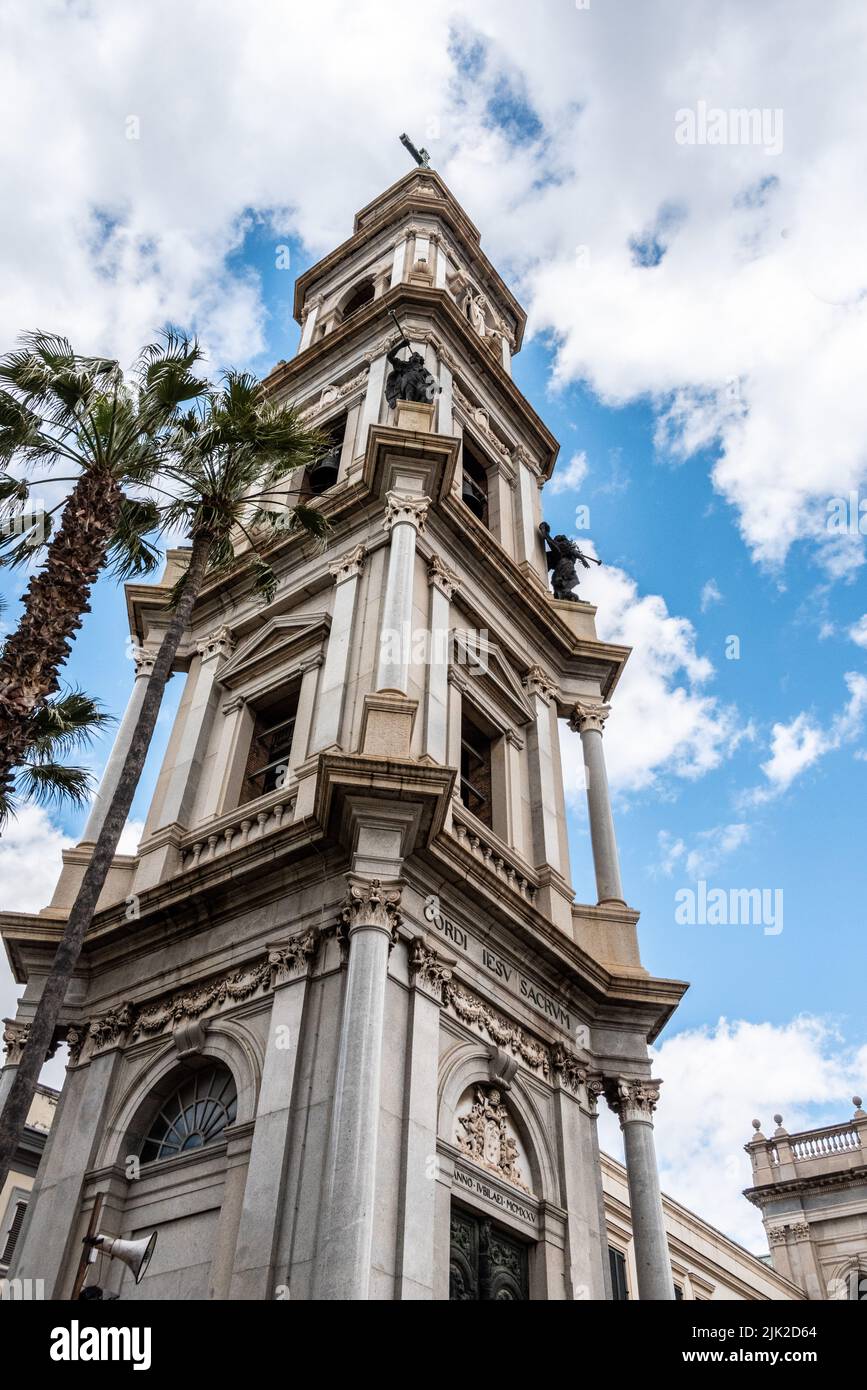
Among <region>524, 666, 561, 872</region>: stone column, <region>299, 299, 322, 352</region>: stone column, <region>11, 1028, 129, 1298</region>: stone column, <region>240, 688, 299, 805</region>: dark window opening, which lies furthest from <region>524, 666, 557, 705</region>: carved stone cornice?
<region>299, 299, 322, 352</region>: stone column

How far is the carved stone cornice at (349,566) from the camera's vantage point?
20.3 meters

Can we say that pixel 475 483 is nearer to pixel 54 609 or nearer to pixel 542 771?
pixel 542 771

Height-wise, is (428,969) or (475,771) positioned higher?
(475,771)

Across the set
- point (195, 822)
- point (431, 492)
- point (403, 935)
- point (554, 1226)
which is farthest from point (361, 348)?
point (554, 1226)

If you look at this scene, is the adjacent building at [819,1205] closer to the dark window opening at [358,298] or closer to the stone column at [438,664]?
the stone column at [438,664]

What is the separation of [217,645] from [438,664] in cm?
557

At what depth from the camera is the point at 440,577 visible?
2028 centimetres

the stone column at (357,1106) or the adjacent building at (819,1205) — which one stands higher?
the adjacent building at (819,1205)

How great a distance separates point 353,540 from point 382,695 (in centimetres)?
577

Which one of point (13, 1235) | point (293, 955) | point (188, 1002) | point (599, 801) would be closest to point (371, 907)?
point (293, 955)

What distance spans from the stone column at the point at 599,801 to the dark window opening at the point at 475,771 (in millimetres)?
2487

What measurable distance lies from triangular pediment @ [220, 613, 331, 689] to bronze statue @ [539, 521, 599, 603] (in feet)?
25.1

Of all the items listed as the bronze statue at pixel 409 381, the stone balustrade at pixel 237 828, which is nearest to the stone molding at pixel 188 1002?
the stone balustrade at pixel 237 828
